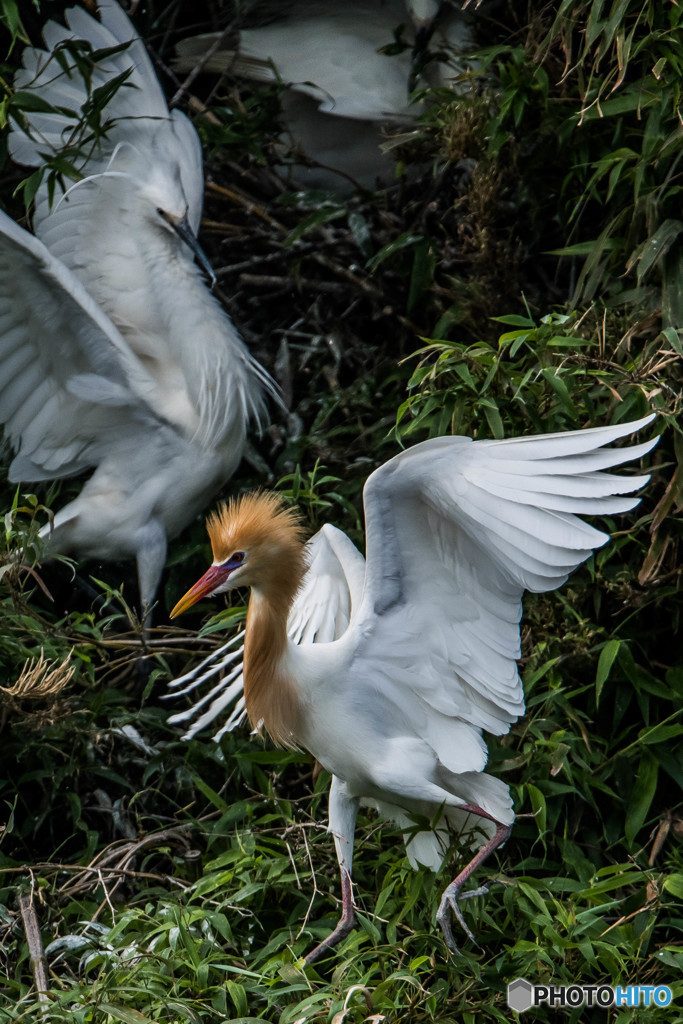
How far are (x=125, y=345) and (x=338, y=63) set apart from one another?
1032mm

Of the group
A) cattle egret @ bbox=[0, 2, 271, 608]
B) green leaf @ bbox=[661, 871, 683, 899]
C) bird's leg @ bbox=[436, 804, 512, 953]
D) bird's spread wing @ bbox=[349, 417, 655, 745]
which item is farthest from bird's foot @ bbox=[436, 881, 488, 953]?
cattle egret @ bbox=[0, 2, 271, 608]

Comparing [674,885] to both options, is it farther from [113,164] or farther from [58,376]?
[113,164]

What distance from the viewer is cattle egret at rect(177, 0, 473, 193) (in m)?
2.87

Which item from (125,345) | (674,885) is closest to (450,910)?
(674,885)

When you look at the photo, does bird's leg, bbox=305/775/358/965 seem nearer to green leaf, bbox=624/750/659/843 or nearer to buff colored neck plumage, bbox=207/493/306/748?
buff colored neck plumage, bbox=207/493/306/748

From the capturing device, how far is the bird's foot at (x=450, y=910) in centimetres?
162

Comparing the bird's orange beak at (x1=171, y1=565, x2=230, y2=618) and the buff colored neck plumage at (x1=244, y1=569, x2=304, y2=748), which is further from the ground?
the bird's orange beak at (x1=171, y1=565, x2=230, y2=618)

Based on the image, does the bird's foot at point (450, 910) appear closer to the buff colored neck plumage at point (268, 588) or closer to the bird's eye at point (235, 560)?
the buff colored neck plumage at point (268, 588)

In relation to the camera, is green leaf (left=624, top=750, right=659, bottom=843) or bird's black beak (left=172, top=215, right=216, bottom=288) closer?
green leaf (left=624, top=750, right=659, bottom=843)

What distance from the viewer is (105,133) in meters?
2.52

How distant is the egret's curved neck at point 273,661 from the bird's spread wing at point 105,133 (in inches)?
43.7

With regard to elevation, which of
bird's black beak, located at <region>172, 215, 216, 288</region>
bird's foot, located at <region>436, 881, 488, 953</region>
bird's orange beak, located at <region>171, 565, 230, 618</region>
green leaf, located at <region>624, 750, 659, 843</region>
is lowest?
green leaf, located at <region>624, 750, 659, 843</region>

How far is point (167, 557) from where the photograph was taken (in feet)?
8.52

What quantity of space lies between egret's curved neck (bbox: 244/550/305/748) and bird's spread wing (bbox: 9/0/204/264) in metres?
1.11
